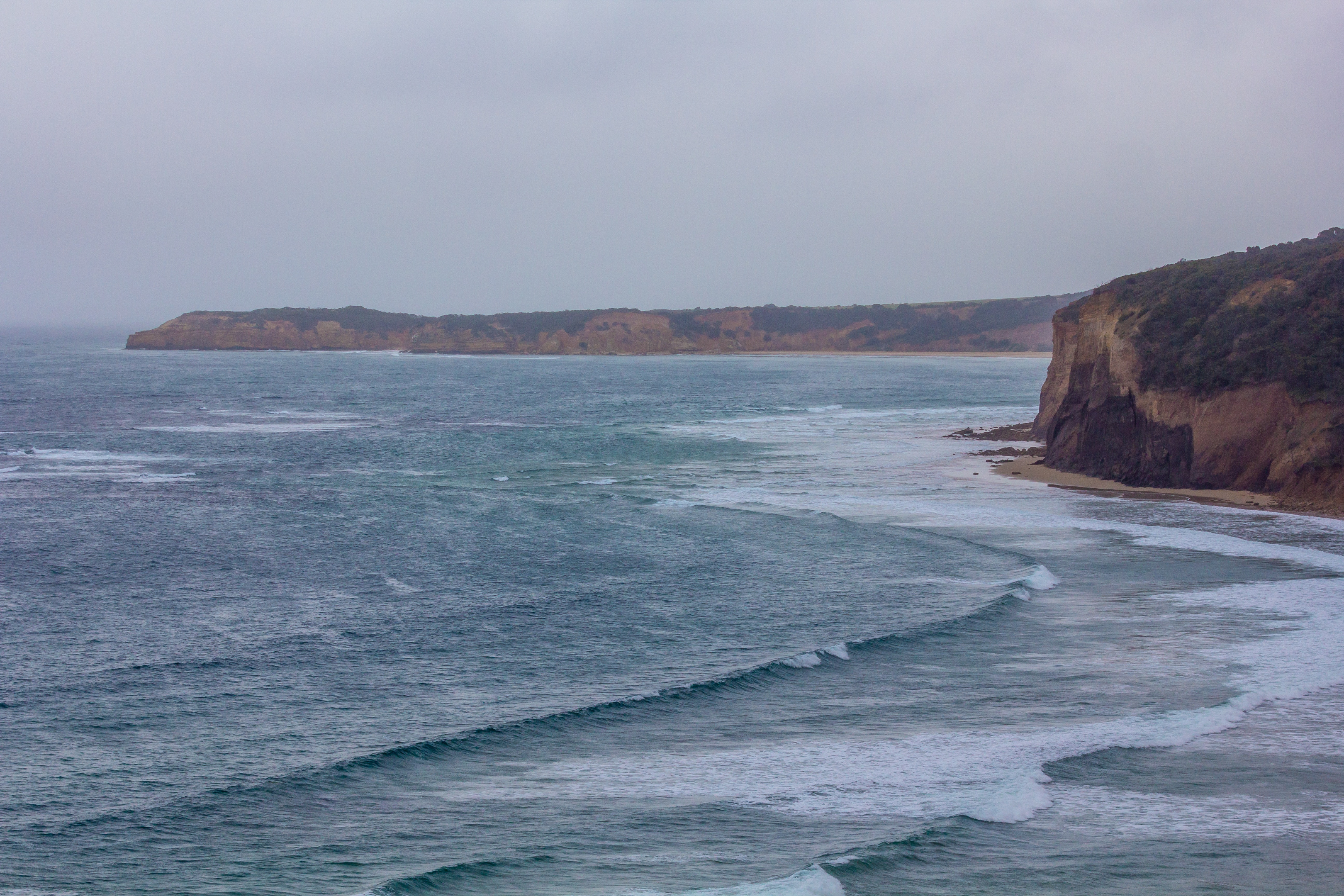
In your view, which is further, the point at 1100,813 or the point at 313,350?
the point at 313,350

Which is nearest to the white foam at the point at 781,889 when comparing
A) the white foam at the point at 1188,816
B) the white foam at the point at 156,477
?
the white foam at the point at 1188,816

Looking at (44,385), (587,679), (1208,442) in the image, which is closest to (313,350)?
(44,385)

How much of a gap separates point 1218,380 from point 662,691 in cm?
2771

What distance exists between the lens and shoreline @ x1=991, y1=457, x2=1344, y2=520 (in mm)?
33281

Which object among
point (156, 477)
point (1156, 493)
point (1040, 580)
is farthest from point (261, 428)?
point (1040, 580)

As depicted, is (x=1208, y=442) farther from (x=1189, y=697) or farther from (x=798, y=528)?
(x=1189, y=697)

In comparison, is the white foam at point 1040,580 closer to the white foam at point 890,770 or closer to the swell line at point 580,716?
the swell line at point 580,716

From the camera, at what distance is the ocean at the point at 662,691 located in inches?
463

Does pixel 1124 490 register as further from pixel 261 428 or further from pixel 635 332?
pixel 635 332

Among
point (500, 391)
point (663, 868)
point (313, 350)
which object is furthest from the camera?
point (313, 350)

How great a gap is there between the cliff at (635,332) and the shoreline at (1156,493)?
142898mm

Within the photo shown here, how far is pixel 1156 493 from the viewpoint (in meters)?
37.4

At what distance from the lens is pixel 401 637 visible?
65.7 feet

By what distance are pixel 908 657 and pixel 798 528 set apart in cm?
1255
